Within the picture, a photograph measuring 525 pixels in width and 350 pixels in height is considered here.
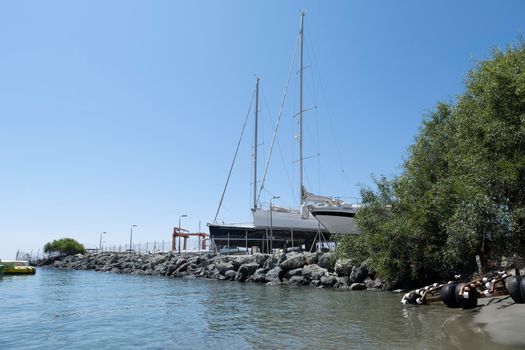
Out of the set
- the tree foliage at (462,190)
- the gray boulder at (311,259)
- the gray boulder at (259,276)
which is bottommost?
the gray boulder at (259,276)

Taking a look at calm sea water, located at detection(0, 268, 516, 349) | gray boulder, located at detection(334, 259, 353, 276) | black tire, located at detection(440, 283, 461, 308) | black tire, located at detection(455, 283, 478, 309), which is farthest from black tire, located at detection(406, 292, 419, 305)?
gray boulder, located at detection(334, 259, 353, 276)

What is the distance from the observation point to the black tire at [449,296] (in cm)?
2023

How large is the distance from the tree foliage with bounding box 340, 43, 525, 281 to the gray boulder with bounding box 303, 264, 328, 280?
23.3 ft

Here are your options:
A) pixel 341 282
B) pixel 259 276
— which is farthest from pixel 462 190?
pixel 259 276

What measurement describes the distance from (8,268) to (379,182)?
176 feet

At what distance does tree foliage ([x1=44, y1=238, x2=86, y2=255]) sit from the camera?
116062 millimetres

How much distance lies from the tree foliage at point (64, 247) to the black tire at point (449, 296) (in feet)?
376

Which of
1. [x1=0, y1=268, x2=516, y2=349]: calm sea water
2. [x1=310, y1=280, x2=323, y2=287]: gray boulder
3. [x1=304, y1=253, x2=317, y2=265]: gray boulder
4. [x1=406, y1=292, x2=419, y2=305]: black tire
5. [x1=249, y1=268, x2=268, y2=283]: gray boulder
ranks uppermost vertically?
[x1=304, y1=253, x2=317, y2=265]: gray boulder

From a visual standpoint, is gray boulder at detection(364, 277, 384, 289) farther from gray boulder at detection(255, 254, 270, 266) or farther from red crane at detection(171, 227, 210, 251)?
red crane at detection(171, 227, 210, 251)

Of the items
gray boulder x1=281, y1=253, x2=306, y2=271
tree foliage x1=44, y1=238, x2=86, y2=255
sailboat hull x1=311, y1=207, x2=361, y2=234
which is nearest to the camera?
gray boulder x1=281, y1=253, x2=306, y2=271

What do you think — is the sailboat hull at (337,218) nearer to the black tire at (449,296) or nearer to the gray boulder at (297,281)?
the gray boulder at (297,281)

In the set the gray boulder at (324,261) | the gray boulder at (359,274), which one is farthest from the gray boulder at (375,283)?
the gray boulder at (324,261)

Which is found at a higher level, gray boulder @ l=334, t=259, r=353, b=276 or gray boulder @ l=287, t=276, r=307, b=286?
gray boulder @ l=334, t=259, r=353, b=276

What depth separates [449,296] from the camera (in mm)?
20312
